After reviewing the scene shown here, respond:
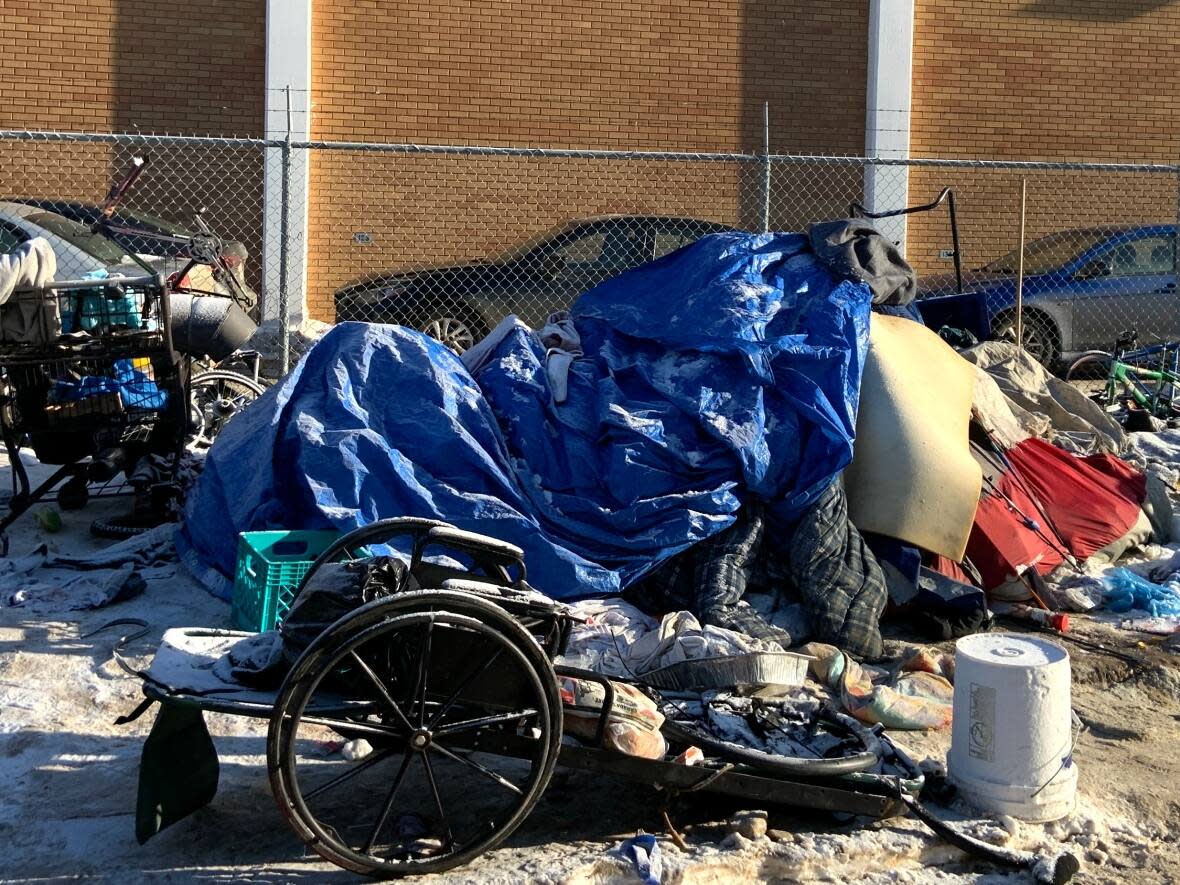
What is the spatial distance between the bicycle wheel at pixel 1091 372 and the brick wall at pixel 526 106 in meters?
4.46

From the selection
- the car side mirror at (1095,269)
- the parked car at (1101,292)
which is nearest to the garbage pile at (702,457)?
the parked car at (1101,292)

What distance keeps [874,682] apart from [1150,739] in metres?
1.00

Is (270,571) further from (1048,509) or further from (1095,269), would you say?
(1095,269)

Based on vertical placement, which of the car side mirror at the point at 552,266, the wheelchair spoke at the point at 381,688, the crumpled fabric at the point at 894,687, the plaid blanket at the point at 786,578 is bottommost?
the crumpled fabric at the point at 894,687

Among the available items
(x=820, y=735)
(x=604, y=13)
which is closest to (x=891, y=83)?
(x=604, y=13)

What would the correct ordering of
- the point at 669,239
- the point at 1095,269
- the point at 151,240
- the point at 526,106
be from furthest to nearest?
the point at 526,106 → the point at 1095,269 → the point at 669,239 → the point at 151,240

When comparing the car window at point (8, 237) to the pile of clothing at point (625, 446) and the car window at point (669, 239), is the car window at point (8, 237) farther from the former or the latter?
the car window at point (669, 239)

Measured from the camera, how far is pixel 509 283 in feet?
37.4

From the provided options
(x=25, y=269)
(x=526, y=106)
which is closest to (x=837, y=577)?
(x=25, y=269)

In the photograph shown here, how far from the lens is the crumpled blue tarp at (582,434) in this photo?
554 cm

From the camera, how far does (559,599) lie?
544 centimetres

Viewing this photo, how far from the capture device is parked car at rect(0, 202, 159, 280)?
9.86m

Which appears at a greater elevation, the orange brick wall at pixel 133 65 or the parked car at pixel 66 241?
the orange brick wall at pixel 133 65

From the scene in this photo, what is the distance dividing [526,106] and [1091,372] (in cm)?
666
